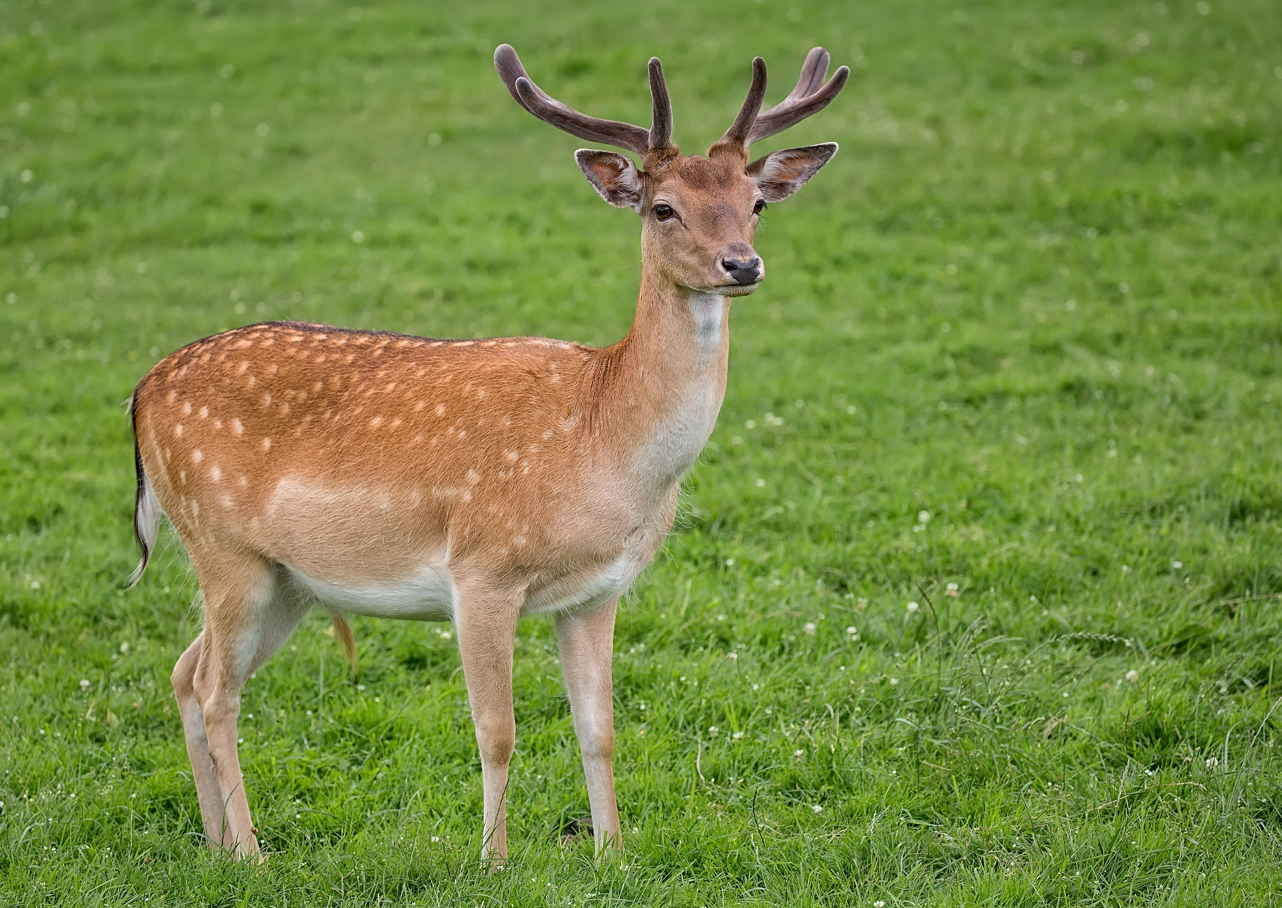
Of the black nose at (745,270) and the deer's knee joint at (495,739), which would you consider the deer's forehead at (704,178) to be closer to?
the black nose at (745,270)

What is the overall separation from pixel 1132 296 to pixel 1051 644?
4850 mm

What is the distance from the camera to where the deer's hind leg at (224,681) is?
453 centimetres

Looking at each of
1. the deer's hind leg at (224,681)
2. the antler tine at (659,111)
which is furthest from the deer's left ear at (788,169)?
the deer's hind leg at (224,681)

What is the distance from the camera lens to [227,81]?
15.2 metres

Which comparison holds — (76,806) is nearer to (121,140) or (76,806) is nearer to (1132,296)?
(1132,296)

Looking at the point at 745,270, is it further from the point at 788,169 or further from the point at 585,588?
the point at 585,588

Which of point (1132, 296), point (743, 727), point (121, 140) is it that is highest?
point (121, 140)

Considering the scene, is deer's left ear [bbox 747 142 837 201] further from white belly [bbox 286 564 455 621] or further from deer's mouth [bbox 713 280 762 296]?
white belly [bbox 286 564 455 621]

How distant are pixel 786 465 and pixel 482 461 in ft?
10.9

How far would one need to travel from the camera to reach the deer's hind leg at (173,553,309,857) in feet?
14.9

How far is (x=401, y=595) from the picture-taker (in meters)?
4.45

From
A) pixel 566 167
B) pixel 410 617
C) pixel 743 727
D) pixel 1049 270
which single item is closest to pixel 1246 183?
pixel 1049 270

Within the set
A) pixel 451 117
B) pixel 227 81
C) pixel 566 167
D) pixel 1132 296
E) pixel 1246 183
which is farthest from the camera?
pixel 227 81

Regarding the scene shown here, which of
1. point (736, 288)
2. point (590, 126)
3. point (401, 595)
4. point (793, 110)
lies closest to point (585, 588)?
point (401, 595)
